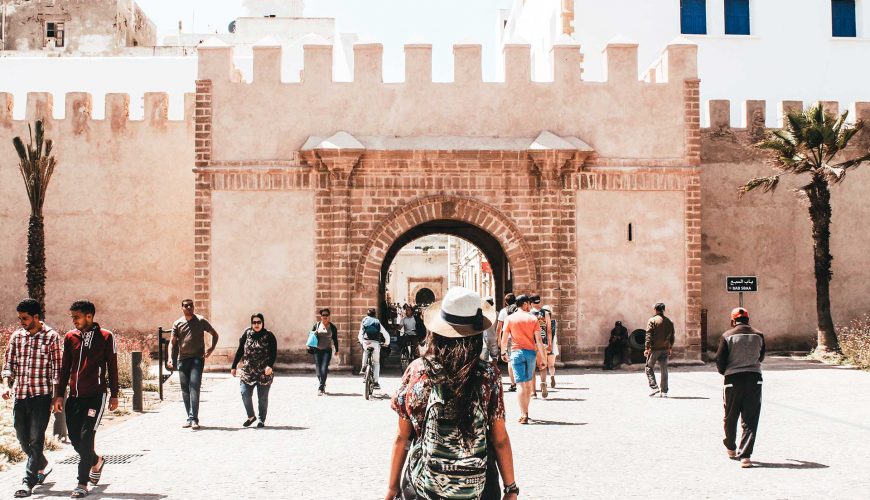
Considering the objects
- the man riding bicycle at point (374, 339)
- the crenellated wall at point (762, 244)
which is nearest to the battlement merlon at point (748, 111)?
the crenellated wall at point (762, 244)

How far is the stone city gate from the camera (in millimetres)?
19531

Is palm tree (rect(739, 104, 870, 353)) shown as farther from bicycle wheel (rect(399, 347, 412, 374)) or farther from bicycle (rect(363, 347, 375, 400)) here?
bicycle (rect(363, 347, 375, 400))

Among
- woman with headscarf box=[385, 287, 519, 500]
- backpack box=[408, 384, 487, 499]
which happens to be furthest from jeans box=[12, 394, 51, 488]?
backpack box=[408, 384, 487, 499]

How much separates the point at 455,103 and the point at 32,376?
1311 centimetres

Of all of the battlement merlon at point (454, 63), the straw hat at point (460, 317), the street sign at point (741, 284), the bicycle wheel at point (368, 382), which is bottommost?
the bicycle wheel at point (368, 382)

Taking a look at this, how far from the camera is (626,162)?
20.0m

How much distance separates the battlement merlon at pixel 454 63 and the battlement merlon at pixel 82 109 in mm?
3738

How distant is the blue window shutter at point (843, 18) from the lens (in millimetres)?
31594

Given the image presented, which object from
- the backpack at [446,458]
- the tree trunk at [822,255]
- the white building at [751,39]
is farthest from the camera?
the white building at [751,39]

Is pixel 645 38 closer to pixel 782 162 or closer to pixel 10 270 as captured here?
pixel 782 162

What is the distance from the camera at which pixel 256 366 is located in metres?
11.8

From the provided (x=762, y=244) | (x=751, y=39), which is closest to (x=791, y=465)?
(x=762, y=244)

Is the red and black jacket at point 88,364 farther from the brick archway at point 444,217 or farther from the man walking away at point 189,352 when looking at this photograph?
the brick archway at point 444,217

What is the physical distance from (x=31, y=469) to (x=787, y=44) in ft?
93.5
